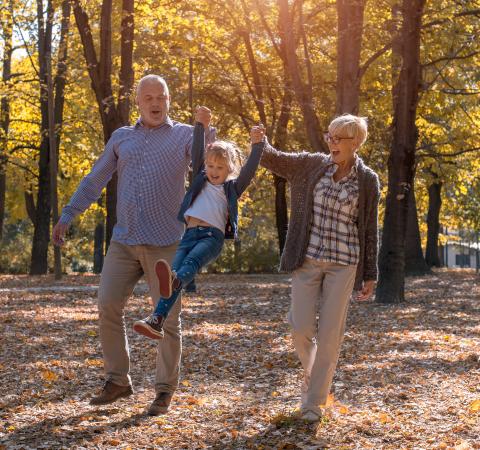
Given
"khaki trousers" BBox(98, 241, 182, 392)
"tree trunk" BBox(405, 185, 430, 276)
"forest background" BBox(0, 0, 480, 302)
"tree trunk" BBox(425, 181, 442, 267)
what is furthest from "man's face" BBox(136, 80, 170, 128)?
"tree trunk" BBox(425, 181, 442, 267)

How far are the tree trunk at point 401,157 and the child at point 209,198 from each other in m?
11.2

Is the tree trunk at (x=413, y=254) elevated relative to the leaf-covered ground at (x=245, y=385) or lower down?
elevated

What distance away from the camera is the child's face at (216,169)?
6574 millimetres

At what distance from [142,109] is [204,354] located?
15.1 ft

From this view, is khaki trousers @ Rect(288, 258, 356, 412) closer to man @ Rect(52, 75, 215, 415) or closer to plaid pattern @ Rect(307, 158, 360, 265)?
plaid pattern @ Rect(307, 158, 360, 265)

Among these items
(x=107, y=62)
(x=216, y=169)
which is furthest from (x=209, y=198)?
(x=107, y=62)

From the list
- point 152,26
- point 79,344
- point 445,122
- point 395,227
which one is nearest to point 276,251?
point 445,122

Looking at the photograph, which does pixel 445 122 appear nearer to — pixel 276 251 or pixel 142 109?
pixel 276 251

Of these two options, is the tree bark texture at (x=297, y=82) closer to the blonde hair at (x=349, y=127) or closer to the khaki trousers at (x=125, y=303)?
the khaki trousers at (x=125, y=303)

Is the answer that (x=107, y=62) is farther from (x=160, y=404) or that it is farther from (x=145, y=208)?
(x=160, y=404)

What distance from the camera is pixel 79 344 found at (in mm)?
11750

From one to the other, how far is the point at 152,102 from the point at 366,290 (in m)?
1.80

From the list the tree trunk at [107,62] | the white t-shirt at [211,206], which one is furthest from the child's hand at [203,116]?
the tree trunk at [107,62]

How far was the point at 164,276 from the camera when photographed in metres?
6.29
